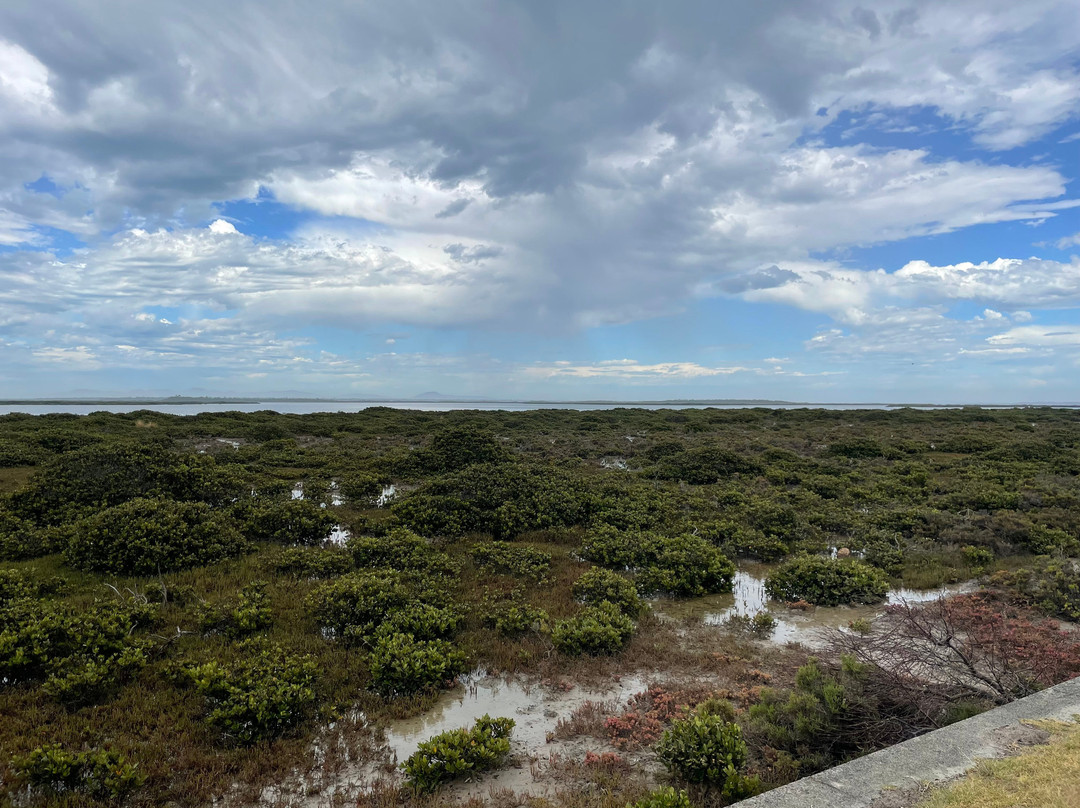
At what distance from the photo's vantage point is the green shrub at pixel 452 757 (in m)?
4.90

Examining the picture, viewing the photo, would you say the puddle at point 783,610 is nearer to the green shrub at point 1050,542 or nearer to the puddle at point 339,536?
the green shrub at point 1050,542

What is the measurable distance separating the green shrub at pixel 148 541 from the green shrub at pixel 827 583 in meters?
10.8

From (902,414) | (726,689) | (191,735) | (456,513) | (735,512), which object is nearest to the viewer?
(191,735)

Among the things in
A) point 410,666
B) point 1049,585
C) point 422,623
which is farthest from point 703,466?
point 410,666

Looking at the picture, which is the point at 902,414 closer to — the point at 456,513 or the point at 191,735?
the point at 456,513

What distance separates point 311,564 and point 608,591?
559 cm

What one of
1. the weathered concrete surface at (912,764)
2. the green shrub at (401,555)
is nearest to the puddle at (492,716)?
the weathered concrete surface at (912,764)

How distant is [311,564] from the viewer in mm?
10531

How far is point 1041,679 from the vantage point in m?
5.76

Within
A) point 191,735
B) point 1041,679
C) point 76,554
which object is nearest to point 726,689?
point 1041,679

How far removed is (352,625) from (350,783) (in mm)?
3132

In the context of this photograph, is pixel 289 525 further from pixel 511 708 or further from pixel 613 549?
pixel 511 708

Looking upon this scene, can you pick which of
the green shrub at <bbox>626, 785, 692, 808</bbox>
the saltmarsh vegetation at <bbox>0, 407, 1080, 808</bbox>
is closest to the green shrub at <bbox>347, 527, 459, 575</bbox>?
the saltmarsh vegetation at <bbox>0, 407, 1080, 808</bbox>

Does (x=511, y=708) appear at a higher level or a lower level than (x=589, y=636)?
lower
